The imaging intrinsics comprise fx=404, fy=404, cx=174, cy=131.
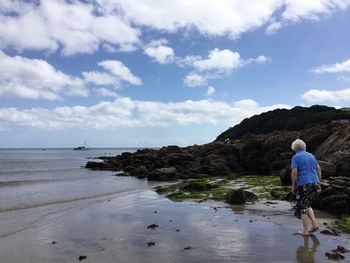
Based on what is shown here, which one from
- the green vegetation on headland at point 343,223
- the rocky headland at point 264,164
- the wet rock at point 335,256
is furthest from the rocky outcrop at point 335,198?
the wet rock at point 335,256

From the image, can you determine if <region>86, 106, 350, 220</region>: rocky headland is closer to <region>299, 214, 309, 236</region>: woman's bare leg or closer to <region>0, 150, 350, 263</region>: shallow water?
<region>0, 150, 350, 263</region>: shallow water

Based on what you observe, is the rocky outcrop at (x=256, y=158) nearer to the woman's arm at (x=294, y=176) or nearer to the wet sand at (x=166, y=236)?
the wet sand at (x=166, y=236)

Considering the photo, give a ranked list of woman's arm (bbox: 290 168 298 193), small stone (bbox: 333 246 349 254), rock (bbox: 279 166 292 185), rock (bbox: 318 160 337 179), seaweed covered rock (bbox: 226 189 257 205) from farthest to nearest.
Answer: rock (bbox: 279 166 292 185) → rock (bbox: 318 160 337 179) → seaweed covered rock (bbox: 226 189 257 205) → woman's arm (bbox: 290 168 298 193) → small stone (bbox: 333 246 349 254)

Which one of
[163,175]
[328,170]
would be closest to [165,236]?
[328,170]

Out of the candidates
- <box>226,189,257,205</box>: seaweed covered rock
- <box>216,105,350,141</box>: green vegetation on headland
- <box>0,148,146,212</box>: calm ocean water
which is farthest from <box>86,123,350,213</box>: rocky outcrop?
<box>216,105,350,141</box>: green vegetation on headland

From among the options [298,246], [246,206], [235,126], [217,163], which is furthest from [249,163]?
[235,126]

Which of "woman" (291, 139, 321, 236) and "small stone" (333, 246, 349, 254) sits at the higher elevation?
"woman" (291, 139, 321, 236)

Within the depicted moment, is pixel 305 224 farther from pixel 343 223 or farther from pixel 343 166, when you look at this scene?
pixel 343 166

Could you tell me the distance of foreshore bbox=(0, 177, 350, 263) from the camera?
8.32 meters

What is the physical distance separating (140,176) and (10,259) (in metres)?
31.4

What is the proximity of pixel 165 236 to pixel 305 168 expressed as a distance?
3824mm

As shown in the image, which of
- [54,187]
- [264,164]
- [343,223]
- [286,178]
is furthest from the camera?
[264,164]

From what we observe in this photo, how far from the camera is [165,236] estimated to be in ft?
33.3

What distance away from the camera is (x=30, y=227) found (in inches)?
500
